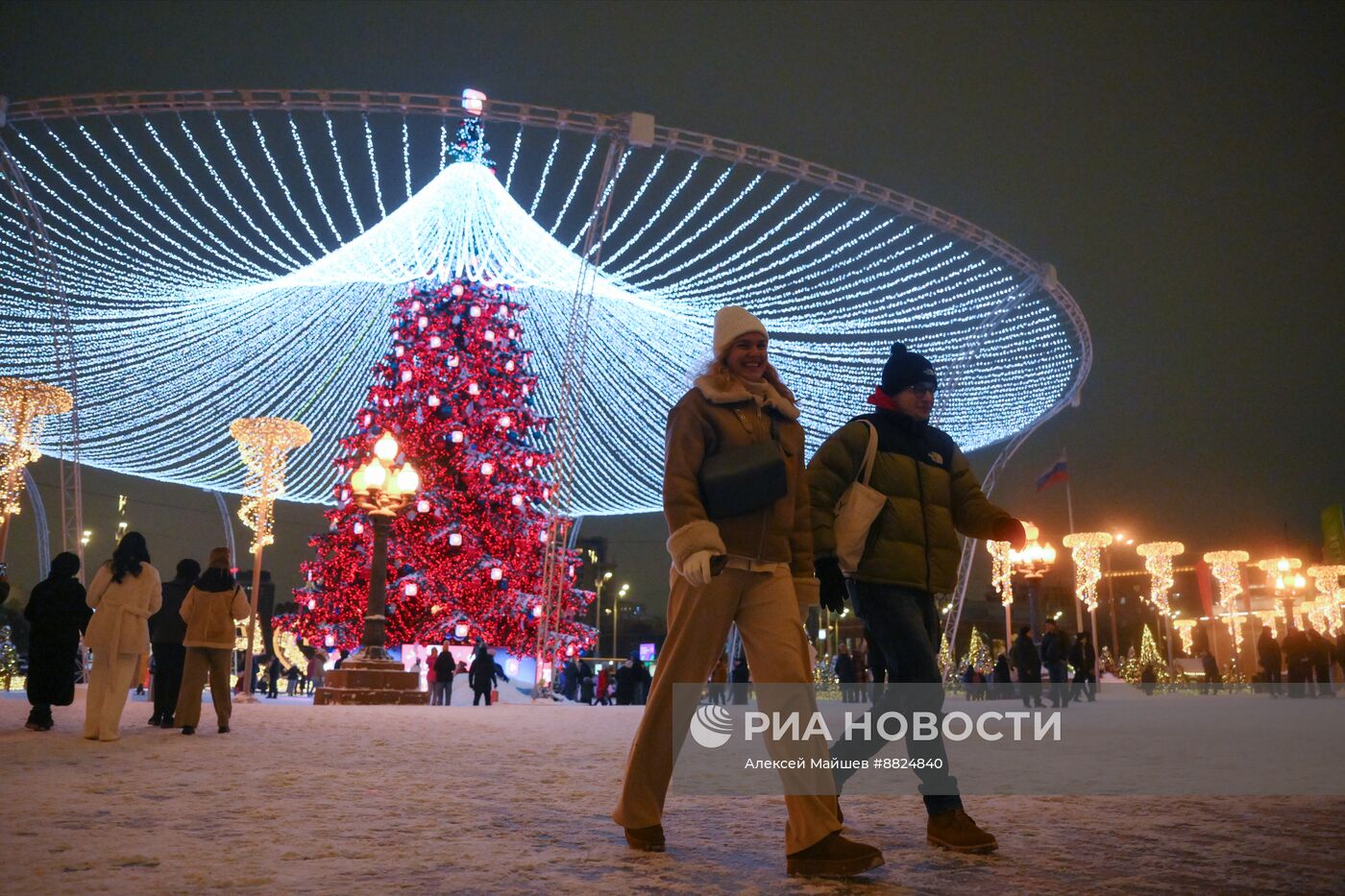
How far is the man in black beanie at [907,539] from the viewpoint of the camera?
128 inches

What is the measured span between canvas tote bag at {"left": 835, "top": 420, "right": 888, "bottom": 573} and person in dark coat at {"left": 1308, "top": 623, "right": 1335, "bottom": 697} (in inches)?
792

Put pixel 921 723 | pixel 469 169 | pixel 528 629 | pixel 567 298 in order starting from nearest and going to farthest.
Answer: pixel 921 723 → pixel 469 169 → pixel 567 298 → pixel 528 629

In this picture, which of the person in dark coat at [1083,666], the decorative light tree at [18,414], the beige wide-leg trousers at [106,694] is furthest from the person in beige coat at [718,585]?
the person in dark coat at [1083,666]

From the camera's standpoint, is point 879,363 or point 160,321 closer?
point 160,321

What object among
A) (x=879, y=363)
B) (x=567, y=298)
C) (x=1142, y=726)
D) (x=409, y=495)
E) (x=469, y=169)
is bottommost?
(x=1142, y=726)

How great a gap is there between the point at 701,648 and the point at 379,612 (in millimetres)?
12494

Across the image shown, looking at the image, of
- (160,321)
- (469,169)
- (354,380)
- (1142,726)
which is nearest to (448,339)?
(354,380)

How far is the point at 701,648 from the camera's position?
3.04 m

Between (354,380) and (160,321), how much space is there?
8.46m

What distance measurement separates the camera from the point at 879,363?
59.4 feet

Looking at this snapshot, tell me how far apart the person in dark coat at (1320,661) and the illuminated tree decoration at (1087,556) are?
519 centimetres

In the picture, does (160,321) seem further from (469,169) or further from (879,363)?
(879,363)

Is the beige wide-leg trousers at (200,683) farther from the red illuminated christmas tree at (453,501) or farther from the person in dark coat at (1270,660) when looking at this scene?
the person in dark coat at (1270,660)

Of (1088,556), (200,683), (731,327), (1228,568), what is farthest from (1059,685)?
(1228,568)
